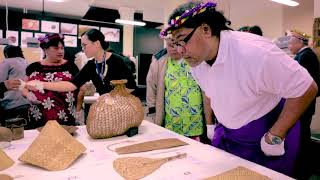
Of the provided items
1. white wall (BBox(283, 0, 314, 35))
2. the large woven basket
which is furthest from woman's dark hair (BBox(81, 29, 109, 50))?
white wall (BBox(283, 0, 314, 35))

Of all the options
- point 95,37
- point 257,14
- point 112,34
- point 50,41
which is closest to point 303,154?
point 95,37

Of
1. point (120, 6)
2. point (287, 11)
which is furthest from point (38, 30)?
point (287, 11)

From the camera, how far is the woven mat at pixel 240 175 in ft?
3.25

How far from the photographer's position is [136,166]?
1.11 metres

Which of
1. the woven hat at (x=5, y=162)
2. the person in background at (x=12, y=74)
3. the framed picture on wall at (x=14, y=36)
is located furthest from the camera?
the framed picture on wall at (x=14, y=36)

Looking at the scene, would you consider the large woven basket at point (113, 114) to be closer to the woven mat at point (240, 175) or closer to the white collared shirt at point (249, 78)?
the white collared shirt at point (249, 78)

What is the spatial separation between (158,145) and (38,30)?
9534 millimetres

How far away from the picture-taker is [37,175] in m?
1.06

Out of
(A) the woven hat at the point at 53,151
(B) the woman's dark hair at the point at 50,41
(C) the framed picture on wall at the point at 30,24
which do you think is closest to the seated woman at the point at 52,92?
(B) the woman's dark hair at the point at 50,41

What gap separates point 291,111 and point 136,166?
2.26ft

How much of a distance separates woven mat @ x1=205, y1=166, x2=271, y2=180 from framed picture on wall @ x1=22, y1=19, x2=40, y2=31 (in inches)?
390

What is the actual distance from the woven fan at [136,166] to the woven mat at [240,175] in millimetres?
237

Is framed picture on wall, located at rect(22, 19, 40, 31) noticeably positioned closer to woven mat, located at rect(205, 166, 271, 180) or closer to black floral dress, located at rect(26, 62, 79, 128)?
black floral dress, located at rect(26, 62, 79, 128)

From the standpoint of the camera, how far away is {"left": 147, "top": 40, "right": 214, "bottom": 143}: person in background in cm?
218
